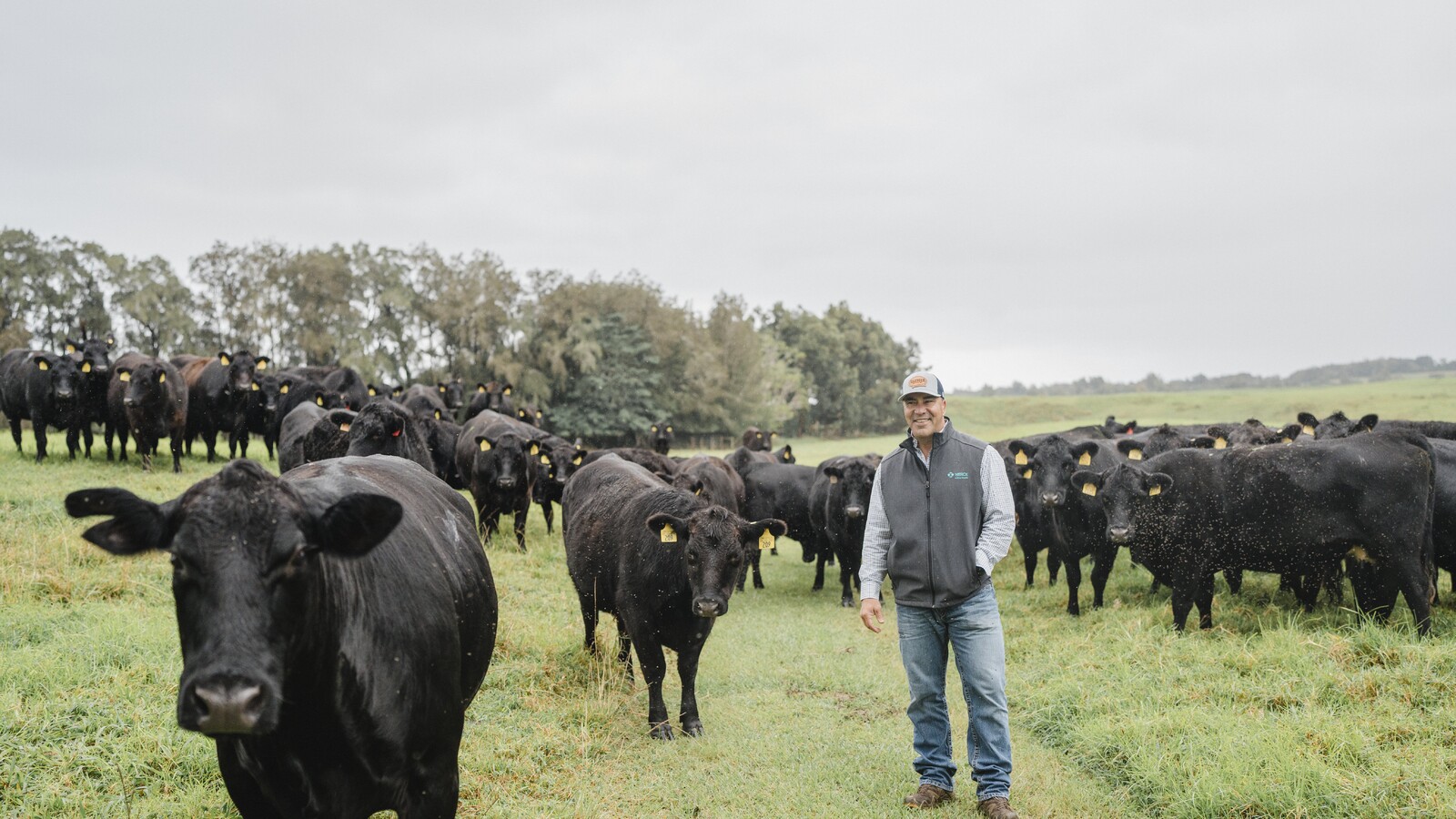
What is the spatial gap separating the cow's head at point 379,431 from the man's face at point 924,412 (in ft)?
22.3

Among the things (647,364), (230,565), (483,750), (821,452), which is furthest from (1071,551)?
(647,364)

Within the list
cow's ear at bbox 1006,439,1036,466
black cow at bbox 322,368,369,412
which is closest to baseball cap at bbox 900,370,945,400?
Result: cow's ear at bbox 1006,439,1036,466

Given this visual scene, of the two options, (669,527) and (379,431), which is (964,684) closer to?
(669,527)

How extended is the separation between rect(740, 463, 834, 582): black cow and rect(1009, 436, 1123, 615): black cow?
3.87 metres

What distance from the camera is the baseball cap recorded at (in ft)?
16.0

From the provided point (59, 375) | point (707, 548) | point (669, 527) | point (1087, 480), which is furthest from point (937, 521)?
point (59, 375)

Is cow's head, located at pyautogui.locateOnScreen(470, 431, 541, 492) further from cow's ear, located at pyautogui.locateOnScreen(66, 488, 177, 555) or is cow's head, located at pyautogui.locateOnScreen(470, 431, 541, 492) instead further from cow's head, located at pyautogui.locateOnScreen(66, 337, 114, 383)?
cow's ear, located at pyautogui.locateOnScreen(66, 488, 177, 555)

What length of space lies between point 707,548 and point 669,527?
14.9 inches

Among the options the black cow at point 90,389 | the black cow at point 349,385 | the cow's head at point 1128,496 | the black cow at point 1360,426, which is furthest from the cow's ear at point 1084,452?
the black cow at point 90,389

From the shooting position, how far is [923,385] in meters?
4.90

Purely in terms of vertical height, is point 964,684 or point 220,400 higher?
point 220,400

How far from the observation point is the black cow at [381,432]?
9.63 metres

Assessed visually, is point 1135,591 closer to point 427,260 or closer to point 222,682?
point 222,682

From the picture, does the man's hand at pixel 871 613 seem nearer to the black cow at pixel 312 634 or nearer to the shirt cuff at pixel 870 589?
the shirt cuff at pixel 870 589
